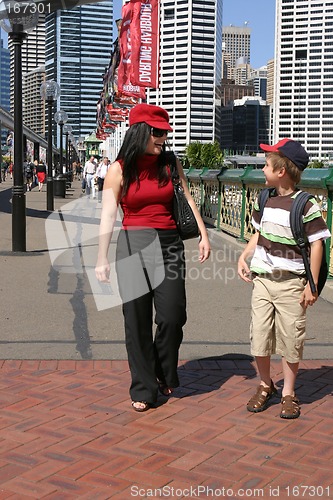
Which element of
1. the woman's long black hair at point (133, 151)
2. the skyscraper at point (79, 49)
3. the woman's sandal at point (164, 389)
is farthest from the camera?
the skyscraper at point (79, 49)

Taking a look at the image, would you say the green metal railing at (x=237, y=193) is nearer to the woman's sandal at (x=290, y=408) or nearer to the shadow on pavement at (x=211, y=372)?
the shadow on pavement at (x=211, y=372)

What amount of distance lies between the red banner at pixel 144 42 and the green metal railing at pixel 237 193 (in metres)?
5.85

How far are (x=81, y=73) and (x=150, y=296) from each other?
116 metres

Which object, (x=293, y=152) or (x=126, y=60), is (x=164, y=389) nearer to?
(x=293, y=152)

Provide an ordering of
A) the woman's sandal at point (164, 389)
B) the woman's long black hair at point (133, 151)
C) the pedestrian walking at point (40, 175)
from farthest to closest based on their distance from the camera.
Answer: the pedestrian walking at point (40, 175), the woman's sandal at point (164, 389), the woman's long black hair at point (133, 151)

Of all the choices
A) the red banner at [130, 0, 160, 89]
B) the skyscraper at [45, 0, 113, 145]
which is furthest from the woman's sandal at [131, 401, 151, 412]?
the skyscraper at [45, 0, 113, 145]

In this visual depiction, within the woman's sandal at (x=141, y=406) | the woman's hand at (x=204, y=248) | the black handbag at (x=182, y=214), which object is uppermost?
the black handbag at (x=182, y=214)

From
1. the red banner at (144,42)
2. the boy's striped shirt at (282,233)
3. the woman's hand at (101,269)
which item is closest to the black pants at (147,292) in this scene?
the woman's hand at (101,269)

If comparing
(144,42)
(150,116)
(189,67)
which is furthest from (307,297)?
(189,67)

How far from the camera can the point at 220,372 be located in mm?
5348

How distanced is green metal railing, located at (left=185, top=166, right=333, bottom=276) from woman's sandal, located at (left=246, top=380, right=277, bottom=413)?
4548 mm

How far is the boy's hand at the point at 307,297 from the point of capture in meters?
4.21

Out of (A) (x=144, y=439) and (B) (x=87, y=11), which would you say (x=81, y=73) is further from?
(A) (x=144, y=439)

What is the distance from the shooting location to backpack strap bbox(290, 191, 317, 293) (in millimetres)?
4164
